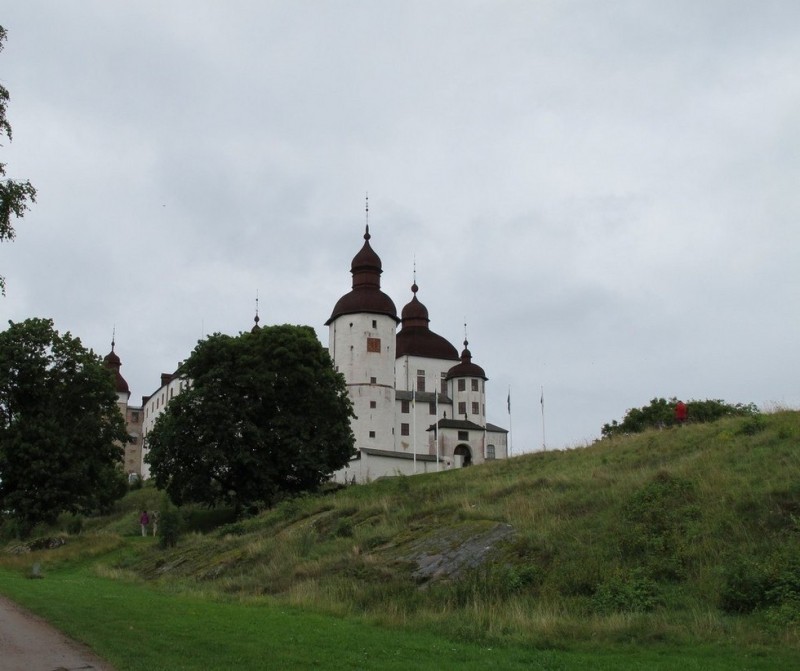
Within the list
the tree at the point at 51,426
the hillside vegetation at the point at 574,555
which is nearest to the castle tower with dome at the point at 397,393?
the tree at the point at 51,426

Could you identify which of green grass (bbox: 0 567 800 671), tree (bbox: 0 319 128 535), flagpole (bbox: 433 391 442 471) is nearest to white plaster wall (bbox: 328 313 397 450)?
flagpole (bbox: 433 391 442 471)

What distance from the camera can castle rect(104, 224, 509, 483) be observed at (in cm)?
7375

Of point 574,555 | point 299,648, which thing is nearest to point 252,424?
point 574,555

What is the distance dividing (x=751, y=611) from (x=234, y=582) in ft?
44.3

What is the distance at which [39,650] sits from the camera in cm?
1248

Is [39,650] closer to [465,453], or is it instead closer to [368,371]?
[368,371]

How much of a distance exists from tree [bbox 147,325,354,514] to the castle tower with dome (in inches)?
699

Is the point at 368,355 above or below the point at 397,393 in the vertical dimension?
above

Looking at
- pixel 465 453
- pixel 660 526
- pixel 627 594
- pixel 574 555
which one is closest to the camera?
pixel 627 594

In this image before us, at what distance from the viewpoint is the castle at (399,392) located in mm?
73750

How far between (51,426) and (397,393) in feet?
133

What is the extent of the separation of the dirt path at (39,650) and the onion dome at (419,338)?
7533 cm

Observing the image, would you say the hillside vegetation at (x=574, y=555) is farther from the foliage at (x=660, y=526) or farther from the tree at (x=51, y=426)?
the tree at (x=51, y=426)

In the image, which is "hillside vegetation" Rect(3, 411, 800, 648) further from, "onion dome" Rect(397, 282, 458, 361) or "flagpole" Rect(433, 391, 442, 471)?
"onion dome" Rect(397, 282, 458, 361)
